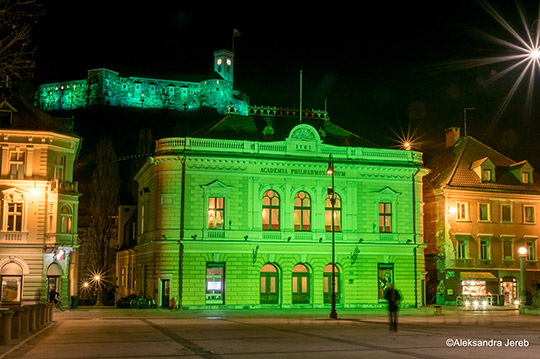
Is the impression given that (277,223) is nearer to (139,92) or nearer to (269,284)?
(269,284)

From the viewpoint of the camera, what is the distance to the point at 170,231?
4350cm

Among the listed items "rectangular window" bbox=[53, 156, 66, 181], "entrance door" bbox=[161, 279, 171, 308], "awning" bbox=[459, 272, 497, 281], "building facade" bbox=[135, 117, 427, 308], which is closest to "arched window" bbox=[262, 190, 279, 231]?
"building facade" bbox=[135, 117, 427, 308]

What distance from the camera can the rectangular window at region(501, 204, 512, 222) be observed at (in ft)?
179

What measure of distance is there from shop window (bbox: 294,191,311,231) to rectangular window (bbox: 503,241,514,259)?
714 inches

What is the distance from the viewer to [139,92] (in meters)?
162

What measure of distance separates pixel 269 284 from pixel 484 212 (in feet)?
65.8

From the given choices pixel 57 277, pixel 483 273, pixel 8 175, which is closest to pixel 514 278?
pixel 483 273

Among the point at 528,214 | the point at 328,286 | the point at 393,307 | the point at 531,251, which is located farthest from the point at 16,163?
the point at 531,251

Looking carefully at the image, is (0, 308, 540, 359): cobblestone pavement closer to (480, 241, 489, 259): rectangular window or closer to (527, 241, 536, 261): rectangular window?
(480, 241, 489, 259): rectangular window

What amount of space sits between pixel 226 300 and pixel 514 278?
24899 mm

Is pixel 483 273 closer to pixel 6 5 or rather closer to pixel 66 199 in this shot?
pixel 66 199

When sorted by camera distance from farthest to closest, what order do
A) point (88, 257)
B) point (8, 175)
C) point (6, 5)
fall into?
point (88, 257) < point (8, 175) < point (6, 5)

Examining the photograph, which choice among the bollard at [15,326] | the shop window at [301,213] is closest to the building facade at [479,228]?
the shop window at [301,213]

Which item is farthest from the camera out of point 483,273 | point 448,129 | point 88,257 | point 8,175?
point 88,257
